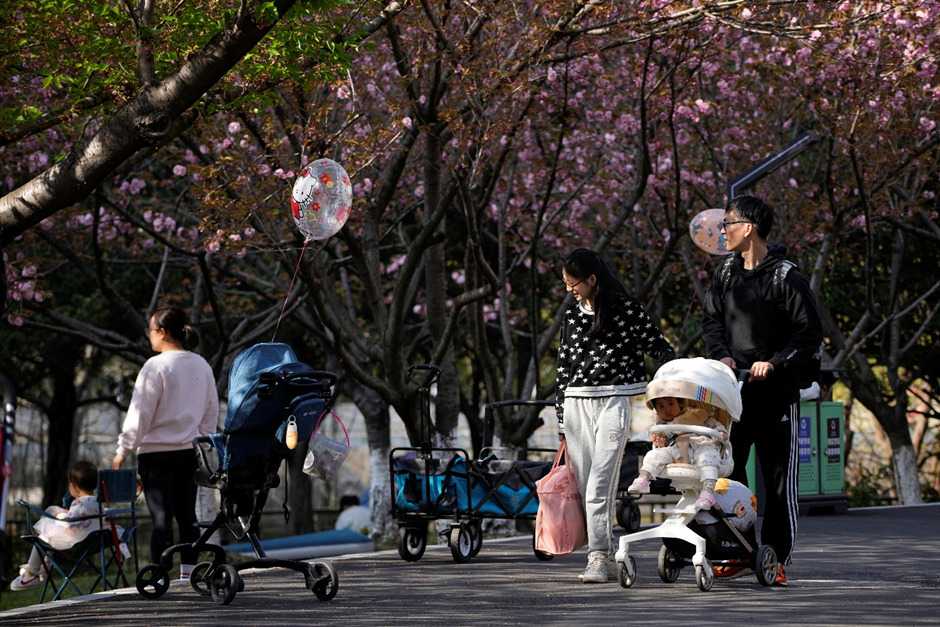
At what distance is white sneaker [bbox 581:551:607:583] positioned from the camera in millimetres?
7551

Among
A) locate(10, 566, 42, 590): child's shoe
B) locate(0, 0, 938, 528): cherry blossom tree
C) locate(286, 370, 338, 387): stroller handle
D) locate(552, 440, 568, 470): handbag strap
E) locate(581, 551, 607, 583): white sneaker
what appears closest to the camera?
locate(286, 370, 338, 387): stroller handle

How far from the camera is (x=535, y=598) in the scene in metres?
7.02

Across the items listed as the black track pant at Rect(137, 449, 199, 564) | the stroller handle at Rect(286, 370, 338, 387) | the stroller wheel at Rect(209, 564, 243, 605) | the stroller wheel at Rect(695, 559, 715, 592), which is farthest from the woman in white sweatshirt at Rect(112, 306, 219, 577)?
the stroller wheel at Rect(695, 559, 715, 592)

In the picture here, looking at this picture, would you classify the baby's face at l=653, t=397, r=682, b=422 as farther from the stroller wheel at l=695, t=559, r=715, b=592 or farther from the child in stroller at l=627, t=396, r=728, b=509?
the stroller wheel at l=695, t=559, r=715, b=592

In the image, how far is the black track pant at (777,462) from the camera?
726cm

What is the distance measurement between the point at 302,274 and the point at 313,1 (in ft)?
15.3

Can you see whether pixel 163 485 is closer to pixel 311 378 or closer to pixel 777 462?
pixel 311 378

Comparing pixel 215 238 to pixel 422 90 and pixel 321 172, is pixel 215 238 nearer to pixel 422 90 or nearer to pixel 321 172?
pixel 422 90

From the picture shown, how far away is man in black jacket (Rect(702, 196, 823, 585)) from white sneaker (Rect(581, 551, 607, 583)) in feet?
2.06

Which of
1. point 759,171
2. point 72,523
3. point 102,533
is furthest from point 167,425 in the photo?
point 759,171

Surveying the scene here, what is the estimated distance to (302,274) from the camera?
492 inches

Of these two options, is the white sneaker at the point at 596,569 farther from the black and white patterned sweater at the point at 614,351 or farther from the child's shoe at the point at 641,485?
the black and white patterned sweater at the point at 614,351

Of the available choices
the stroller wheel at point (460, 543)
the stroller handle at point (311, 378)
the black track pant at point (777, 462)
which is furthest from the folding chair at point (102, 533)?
the black track pant at point (777, 462)

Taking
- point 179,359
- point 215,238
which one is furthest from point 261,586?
point 215,238
